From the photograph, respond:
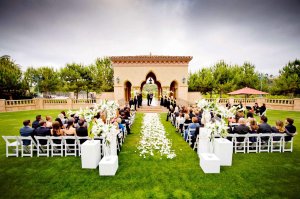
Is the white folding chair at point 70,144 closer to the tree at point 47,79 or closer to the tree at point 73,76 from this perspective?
the tree at point 73,76

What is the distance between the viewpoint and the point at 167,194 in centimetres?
411

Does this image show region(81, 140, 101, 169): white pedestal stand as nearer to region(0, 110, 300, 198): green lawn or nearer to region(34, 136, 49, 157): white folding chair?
region(0, 110, 300, 198): green lawn

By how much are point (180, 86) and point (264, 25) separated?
473 inches

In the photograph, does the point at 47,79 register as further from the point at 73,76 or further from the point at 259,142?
the point at 259,142

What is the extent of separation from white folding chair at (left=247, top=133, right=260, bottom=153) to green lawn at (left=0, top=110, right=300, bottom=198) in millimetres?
340

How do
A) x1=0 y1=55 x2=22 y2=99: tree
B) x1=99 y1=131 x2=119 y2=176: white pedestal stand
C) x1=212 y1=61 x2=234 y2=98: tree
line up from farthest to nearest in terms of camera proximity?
x1=212 y1=61 x2=234 y2=98: tree, x1=0 y1=55 x2=22 y2=99: tree, x1=99 y1=131 x2=119 y2=176: white pedestal stand

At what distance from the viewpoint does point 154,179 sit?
15.9 ft

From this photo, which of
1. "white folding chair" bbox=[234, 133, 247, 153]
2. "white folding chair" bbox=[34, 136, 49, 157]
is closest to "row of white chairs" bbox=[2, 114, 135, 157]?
"white folding chair" bbox=[34, 136, 49, 157]

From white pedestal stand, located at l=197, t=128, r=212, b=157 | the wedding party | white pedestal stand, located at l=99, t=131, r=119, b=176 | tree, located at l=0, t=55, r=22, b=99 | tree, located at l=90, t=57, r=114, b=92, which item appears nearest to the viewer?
the wedding party

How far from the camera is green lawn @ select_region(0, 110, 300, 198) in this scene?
4.16 metres

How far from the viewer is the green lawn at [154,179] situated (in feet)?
13.7

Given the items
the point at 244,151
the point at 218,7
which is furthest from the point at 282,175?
the point at 218,7

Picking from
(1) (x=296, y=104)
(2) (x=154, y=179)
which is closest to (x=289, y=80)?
(1) (x=296, y=104)

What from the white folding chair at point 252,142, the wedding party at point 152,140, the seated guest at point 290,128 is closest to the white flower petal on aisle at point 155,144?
the wedding party at point 152,140
